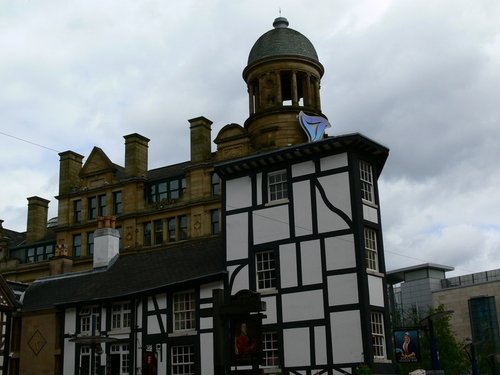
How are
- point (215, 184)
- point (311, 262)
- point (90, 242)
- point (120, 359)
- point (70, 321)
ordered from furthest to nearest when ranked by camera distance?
1. point (90, 242)
2. point (215, 184)
3. point (70, 321)
4. point (120, 359)
5. point (311, 262)

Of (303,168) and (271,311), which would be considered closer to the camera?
(271,311)

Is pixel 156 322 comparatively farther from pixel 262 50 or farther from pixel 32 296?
pixel 262 50

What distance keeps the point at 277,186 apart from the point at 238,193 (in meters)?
2.05

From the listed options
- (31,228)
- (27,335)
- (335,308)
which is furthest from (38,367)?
(31,228)

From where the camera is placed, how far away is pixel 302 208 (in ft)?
98.2

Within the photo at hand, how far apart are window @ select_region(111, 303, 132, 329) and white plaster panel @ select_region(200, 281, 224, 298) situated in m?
4.32

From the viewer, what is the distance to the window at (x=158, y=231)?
5247 cm

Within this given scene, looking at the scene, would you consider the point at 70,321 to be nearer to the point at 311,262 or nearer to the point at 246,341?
the point at 311,262

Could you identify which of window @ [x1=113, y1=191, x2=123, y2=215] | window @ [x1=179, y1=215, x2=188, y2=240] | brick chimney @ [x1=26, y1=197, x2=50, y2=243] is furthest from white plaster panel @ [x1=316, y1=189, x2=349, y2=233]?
brick chimney @ [x1=26, y1=197, x2=50, y2=243]

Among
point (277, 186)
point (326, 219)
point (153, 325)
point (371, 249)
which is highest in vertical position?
point (277, 186)

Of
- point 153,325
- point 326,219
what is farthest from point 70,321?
point 326,219

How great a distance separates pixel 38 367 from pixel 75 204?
2355cm

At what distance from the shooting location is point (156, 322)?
32.4 metres

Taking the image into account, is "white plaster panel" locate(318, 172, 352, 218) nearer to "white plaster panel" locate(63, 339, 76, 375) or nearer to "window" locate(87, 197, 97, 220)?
"white plaster panel" locate(63, 339, 76, 375)
